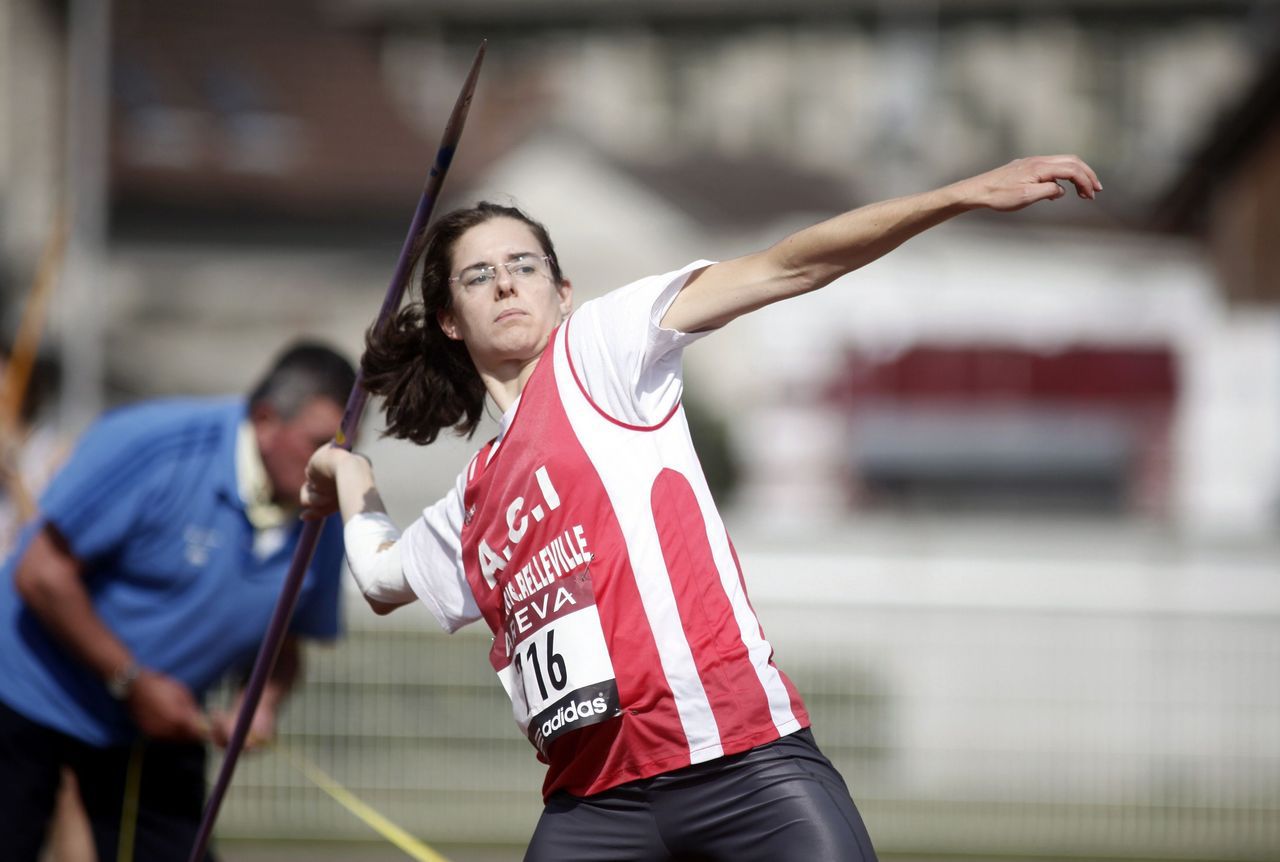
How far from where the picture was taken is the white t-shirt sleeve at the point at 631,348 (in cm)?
294

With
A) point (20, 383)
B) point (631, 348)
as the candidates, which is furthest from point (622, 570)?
point (20, 383)

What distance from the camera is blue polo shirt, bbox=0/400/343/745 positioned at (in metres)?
4.36

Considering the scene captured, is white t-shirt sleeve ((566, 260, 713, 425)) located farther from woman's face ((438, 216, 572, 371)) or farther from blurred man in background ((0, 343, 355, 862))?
blurred man in background ((0, 343, 355, 862))

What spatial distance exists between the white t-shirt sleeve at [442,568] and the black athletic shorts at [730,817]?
51cm

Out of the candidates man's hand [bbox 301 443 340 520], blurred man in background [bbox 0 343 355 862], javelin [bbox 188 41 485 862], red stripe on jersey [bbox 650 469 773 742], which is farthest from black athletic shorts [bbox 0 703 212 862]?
red stripe on jersey [bbox 650 469 773 742]

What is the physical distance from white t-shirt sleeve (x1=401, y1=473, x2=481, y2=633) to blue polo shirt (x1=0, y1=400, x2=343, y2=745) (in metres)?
1.30

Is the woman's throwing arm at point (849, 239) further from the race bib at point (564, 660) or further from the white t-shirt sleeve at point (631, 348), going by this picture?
the race bib at point (564, 660)

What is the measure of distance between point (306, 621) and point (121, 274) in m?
25.6

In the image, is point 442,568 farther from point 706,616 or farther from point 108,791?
point 108,791

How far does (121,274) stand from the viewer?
28891mm

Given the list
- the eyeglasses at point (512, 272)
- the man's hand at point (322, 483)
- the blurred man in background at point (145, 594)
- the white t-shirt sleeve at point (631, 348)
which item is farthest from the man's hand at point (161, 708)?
the white t-shirt sleeve at point (631, 348)

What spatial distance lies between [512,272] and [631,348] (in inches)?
15.0

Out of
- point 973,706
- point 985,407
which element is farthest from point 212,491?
point 985,407

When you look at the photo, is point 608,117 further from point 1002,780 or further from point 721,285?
point 721,285
